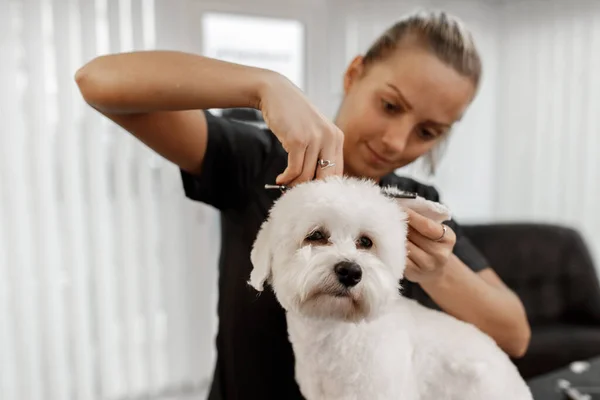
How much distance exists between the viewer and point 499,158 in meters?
3.23

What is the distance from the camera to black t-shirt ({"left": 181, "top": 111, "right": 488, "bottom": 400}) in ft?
2.54

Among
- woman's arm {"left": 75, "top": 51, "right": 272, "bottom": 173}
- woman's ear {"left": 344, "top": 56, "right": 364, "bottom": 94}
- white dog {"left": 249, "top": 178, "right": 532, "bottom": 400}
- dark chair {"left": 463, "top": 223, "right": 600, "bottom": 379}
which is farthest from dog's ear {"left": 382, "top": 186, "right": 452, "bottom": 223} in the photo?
dark chair {"left": 463, "top": 223, "right": 600, "bottom": 379}

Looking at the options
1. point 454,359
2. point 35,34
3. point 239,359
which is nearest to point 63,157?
point 35,34

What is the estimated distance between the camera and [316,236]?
626mm

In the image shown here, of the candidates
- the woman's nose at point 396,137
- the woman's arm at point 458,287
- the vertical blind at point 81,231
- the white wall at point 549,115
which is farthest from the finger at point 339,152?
the white wall at point 549,115

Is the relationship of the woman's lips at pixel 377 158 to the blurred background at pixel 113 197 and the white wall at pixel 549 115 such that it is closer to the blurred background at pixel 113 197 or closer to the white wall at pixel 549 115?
the blurred background at pixel 113 197

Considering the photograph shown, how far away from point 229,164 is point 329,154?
→ 0.22 m

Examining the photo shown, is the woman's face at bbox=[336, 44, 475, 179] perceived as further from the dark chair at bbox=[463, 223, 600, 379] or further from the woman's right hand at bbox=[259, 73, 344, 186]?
the dark chair at bbox=[463, 223, 600, 379]

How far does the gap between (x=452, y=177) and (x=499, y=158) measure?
40 cm

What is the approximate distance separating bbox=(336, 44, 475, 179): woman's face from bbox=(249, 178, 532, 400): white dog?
0.20m

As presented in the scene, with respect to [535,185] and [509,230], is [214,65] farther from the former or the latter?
[535,185]

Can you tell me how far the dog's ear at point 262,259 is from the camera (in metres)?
0.63

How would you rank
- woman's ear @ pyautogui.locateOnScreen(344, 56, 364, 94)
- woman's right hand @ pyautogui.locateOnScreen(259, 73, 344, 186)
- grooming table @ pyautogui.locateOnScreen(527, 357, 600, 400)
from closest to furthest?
woman's right hand @ pyautogui.locateOnScreen(259, 73, 344, 186) < woman's ear @ pyautogui.locateOnScreen(344, 56, 364, 94) < grooming table @ pyautogui.locateOnScreen(527, 357, 600, 400)

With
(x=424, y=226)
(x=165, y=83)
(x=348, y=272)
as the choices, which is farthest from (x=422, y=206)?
(x=165, y=83)
